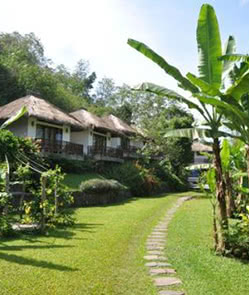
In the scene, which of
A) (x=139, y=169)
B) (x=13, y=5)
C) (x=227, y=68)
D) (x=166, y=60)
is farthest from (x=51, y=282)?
(x=139, y=169)

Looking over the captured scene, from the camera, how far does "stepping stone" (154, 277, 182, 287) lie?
16.5 feet

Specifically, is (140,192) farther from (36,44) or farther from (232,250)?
(36,44)

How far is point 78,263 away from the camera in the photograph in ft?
19.6

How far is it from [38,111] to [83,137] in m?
6.31

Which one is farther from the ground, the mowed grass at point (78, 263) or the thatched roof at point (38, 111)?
the thatched roof at point (38, 111)

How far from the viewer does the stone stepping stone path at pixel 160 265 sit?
499 centimetres

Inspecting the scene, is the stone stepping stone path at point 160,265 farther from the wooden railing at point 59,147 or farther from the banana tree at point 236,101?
the wooden railing at point 59,147

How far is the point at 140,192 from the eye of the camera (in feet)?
71.5

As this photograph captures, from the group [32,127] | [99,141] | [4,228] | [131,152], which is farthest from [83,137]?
[4,228]

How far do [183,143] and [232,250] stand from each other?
73.6 feet

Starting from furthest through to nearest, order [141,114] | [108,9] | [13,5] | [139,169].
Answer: [141,114], [139,169], [13,5], [108,9]

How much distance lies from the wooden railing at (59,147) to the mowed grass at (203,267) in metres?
13.6

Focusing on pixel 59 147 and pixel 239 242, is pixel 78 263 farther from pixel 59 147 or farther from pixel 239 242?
pixel 59 147

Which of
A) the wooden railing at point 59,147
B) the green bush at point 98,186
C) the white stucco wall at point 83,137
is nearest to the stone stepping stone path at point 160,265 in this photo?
the green bush at point 98,186
